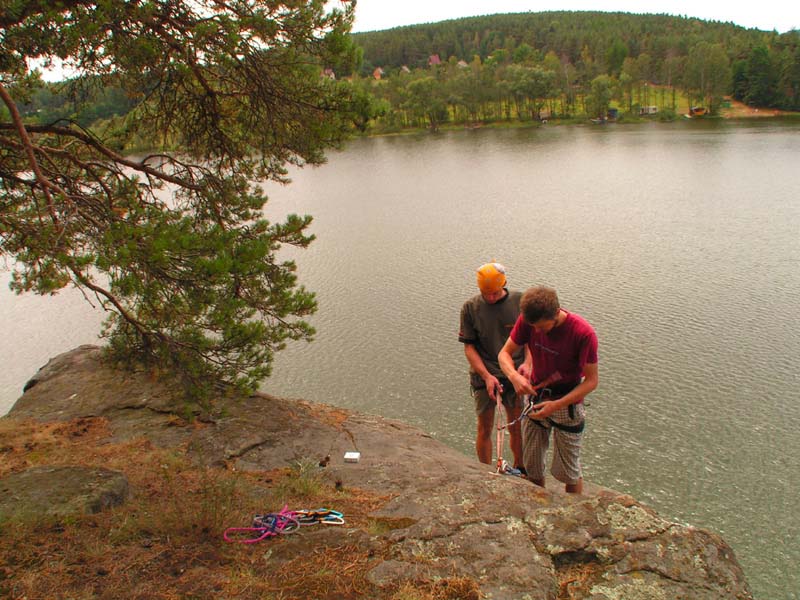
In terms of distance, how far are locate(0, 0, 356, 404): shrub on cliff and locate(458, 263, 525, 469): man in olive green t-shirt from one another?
4.01 ft

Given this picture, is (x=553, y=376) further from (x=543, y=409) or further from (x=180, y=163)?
(x=180, y=163)

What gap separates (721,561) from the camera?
3.10 metres

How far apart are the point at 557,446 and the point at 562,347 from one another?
79cm

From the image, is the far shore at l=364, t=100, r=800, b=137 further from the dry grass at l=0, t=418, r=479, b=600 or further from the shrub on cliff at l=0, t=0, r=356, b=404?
the dry grass at l=0, t=418, r=479, b=600

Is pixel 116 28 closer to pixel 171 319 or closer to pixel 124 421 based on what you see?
pixel 171 319

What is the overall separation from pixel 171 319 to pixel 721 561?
351cm

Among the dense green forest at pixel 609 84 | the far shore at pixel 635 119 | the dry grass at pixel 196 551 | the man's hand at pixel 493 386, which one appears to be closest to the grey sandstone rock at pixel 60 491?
the dry grass at pixel 196 551

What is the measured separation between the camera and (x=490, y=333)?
14.4 ft

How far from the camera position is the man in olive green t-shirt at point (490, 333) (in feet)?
13.8

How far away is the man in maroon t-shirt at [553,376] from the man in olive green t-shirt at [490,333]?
318 millimetres

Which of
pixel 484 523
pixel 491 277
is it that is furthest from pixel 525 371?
pixel 484 523

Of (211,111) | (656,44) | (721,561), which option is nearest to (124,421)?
(211,111)

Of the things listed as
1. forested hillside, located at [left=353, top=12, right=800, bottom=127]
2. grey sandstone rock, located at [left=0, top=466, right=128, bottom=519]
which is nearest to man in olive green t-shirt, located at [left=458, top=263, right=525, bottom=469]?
grey sandstone rock, located at [left=0, top=466, right=128, bottom=519]

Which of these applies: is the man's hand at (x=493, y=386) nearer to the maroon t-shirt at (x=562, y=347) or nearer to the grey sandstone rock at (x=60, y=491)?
the maroon t-shirt at (x=562, y=347)
